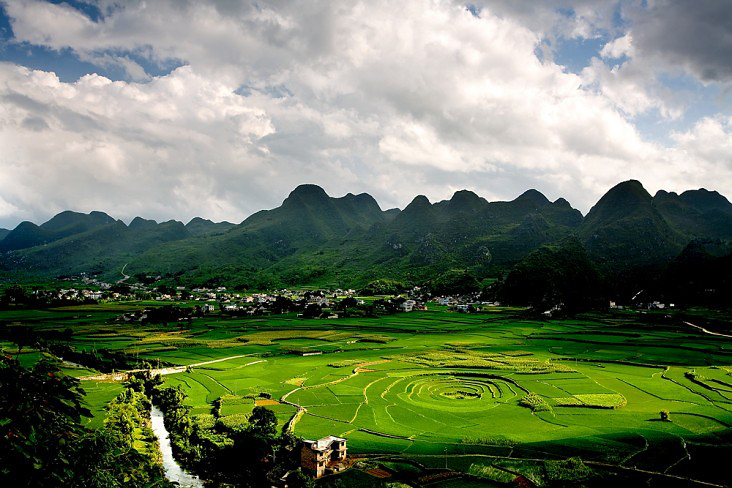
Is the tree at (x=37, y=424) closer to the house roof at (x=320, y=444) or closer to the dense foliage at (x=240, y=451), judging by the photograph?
the house roof at (x=320, y=444)

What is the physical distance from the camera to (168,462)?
107 feet

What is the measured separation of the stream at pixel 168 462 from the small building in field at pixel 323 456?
23.3ft

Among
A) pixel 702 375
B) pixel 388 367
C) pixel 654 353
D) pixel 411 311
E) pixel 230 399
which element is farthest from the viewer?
pixel 411 311

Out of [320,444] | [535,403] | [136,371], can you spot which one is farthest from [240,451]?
[136,371]

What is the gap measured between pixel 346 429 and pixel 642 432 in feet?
74.1

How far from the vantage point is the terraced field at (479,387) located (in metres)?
30.5

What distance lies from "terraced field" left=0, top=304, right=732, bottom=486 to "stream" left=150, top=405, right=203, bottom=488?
3.58 meters

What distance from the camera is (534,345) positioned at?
249 ft

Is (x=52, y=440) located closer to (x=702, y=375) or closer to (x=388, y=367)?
(x=388, y=367)

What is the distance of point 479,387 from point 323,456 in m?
25.7

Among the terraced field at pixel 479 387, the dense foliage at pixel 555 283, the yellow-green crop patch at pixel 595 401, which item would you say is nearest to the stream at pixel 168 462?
the terraced field at pixel 479 387

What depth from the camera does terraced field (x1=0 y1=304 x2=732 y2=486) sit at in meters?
30.5

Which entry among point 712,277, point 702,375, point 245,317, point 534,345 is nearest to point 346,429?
point 702,375

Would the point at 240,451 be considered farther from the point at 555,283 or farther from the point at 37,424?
the point at 555,283
